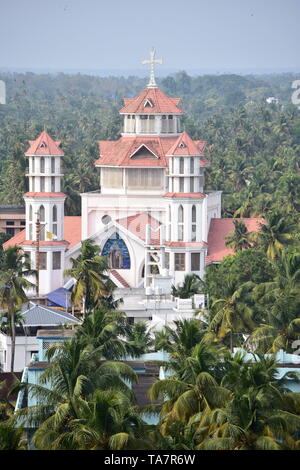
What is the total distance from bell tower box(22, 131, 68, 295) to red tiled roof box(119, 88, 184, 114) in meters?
7.35

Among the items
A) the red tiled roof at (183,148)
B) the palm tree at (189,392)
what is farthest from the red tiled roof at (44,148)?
the palm tree at (189,392)

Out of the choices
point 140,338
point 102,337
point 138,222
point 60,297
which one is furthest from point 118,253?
point 102,337

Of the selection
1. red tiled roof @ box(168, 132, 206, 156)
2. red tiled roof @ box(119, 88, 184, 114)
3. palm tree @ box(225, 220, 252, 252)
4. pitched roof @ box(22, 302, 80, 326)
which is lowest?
pitched roof @ box(22, 302, 80, 326)

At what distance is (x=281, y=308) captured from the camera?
6512cm

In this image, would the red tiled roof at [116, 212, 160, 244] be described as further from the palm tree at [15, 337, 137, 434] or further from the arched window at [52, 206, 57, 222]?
the palm tree at [15, 337, 137, 434]

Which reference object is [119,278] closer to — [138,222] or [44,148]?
[138,222]

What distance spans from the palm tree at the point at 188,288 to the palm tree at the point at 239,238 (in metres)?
9.85

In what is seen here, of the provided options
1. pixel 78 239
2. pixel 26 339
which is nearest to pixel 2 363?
pixel 26 339

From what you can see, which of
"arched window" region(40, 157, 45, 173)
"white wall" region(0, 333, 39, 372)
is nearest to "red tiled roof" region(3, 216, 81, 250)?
"arched window" region(40, 157, 45, 173)

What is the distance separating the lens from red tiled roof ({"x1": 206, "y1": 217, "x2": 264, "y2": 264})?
9244 cm

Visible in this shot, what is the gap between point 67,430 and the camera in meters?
43.9

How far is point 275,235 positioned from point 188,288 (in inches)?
338

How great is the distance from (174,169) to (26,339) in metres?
19.8
